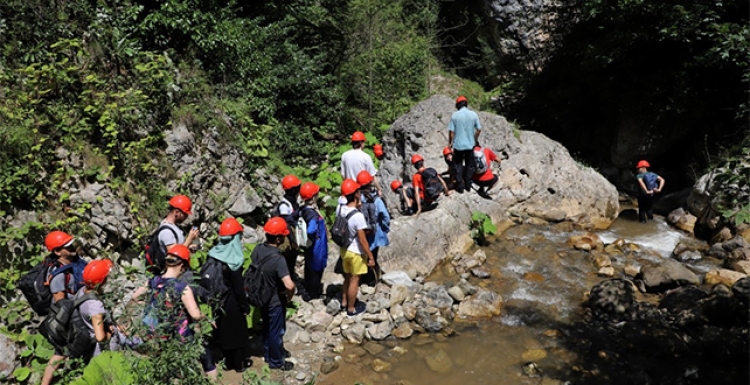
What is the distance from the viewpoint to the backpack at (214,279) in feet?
16.8

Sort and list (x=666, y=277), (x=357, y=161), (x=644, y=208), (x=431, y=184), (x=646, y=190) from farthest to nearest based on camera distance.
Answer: (x=644, y=208)
(x=646, y=190)
(x=431, y=184)
(x=357, y=161)
(x=666, y=277)

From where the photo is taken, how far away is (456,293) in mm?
7234

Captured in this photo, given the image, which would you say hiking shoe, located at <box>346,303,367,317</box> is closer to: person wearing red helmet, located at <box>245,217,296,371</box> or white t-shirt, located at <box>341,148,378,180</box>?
person wearing red helmet, located at <box>245,217,296,371</box>

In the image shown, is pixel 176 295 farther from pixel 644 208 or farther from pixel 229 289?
pixel 644 208

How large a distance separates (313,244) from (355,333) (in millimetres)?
1388

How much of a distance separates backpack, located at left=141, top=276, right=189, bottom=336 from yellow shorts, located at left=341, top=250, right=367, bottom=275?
2369 mm

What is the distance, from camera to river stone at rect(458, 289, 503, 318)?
22.9ft

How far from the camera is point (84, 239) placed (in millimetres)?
6465

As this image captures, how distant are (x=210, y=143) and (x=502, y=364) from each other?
634 centimetres

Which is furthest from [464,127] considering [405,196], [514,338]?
[514,338]

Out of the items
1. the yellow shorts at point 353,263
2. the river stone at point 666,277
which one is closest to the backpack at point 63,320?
the yellow shorts at point 353,263

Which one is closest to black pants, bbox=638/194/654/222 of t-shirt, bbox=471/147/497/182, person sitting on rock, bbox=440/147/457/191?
t-shirt, bbox=471/147/497/182

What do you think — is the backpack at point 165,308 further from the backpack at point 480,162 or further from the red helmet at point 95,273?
the backpack at point 480,162

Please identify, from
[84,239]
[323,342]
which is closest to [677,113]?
[323,342]
